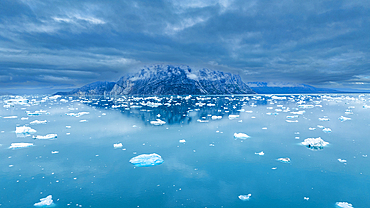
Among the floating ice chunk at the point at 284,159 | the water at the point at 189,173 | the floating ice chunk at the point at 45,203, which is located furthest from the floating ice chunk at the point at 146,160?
the floating ice chunk at the point at 284,159

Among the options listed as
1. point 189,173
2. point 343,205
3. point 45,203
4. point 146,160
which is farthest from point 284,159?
point 45,203

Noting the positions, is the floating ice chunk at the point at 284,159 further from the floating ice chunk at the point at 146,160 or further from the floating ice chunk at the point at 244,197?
the floating ice chunk at the point at 146,160

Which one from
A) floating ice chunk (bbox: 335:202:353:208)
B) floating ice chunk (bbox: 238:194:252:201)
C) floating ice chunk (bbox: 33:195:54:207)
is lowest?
floating ice chunk (bbox: 33:195:54:207)

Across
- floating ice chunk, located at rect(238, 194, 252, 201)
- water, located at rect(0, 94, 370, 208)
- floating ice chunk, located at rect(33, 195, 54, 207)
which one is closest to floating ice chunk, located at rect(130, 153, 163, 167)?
water, located at rect(0, 94, 370, 208)

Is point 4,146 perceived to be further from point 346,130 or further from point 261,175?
point 346,130

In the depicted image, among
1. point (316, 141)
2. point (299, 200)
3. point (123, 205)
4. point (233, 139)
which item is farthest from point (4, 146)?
point (316, 141)

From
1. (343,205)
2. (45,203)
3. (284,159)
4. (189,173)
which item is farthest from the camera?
(284,159)

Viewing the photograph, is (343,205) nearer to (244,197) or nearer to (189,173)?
(244,197)

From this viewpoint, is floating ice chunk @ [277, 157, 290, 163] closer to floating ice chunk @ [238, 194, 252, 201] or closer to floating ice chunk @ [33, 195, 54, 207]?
floating ice chunk @ [238, 194, 252, 201]

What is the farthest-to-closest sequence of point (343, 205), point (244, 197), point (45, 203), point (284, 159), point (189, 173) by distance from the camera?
point (284, 159), point (189, 173), point (244, 197), point (45, 203), point (343, 205)
